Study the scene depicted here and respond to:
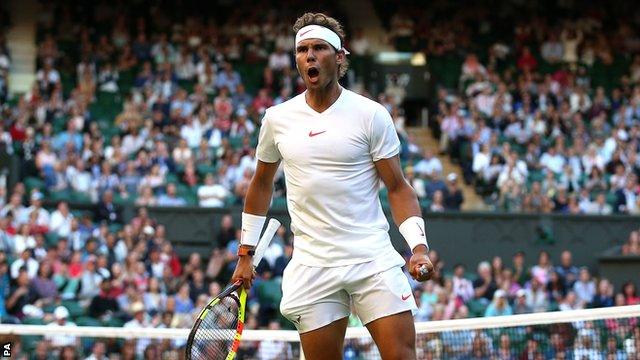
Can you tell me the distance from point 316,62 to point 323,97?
17cm

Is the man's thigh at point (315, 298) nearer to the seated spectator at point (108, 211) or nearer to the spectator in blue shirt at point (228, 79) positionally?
the seated spectator at point (108, 211)

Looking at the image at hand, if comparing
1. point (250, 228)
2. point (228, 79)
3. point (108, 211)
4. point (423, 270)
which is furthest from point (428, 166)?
point (423, 270)

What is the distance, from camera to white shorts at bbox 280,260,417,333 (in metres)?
5.52

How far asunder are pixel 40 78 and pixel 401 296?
14.2 m

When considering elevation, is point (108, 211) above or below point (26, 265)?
above

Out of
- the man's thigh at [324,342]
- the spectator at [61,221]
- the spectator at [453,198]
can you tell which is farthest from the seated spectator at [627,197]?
the man's thigh at [324,342]

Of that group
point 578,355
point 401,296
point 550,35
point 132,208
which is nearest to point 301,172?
point 401,296

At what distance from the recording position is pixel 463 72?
2125 centimetres

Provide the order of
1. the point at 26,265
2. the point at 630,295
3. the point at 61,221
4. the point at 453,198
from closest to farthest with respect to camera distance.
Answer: the point at 26,265 → the point at 630,295 → the point at 61,221 → the point at 453,198

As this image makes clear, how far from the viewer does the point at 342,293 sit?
565 centimetres

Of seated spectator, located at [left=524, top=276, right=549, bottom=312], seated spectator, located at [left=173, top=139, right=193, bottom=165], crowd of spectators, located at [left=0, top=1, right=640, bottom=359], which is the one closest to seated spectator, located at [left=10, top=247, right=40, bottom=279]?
crowd of spectators, located at [left=0, top=1, right=640, bottom=359]

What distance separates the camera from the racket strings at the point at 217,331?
5.59 metres

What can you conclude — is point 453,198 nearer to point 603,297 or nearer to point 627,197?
point 627,197

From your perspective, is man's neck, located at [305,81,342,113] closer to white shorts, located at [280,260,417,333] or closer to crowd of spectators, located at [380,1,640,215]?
white shorts, located at [280,260,417,333]
